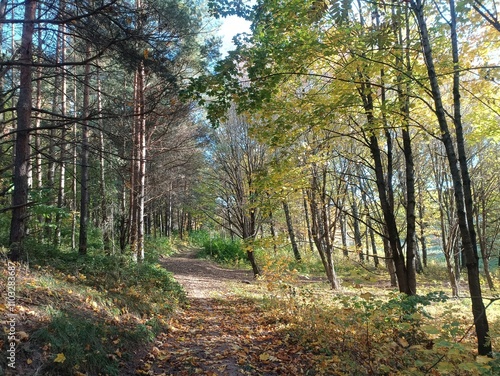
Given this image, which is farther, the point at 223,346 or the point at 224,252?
the point at 224,252

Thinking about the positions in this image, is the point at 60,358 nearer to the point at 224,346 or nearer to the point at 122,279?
the point at 224,346

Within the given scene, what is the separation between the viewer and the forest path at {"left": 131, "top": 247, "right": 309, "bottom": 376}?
4.10 meters

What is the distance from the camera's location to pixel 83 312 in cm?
446

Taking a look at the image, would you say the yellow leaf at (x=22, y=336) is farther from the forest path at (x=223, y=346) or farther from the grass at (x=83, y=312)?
the forest path at (x=223, y=346)

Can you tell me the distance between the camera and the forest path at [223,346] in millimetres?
4102

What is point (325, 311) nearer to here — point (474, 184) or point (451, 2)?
point (451, 2)

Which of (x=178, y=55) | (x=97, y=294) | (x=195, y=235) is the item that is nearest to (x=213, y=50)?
(x=178, y=55)

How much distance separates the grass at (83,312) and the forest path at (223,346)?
1.15 feet

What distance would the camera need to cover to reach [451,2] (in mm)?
3805

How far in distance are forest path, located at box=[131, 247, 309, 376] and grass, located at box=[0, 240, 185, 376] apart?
0.35 metres

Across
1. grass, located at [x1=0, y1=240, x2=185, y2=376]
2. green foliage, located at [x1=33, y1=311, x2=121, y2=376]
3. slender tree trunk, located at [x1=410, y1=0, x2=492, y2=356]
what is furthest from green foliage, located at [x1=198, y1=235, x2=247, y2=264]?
slender tree trunk, located at [x1=410, y1=0, x2=492, y2=356]

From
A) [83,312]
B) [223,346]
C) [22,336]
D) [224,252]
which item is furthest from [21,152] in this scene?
[224,252]

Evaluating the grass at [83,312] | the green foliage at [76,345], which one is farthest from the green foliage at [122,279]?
the green foliage at [76,345]

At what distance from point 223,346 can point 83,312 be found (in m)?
2.21
